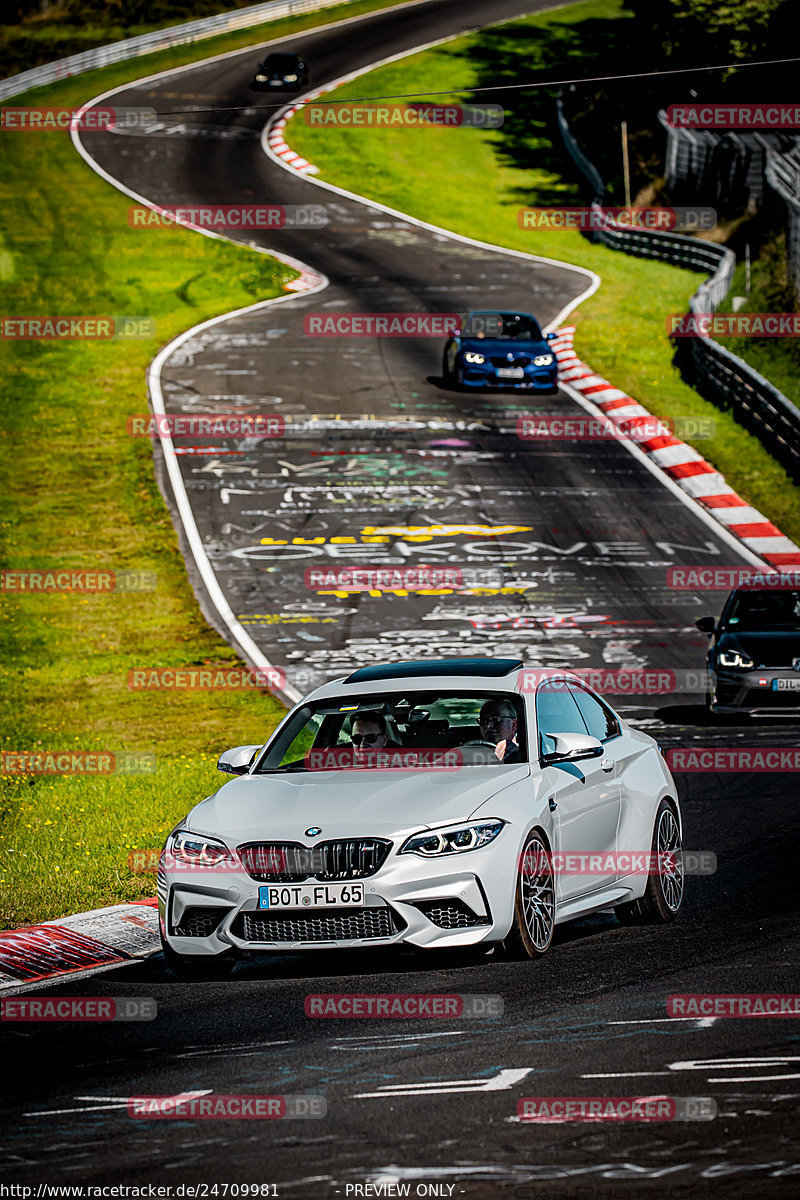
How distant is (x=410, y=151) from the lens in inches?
2539

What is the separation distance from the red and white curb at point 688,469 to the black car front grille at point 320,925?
60.6 feet

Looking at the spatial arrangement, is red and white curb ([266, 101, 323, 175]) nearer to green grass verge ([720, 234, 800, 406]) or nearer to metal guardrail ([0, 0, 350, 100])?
metal guardrail ([0, 0, 350, 100])

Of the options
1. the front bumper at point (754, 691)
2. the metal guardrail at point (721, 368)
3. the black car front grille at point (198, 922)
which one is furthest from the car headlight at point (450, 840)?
the metal guardrail at point (721, 368)

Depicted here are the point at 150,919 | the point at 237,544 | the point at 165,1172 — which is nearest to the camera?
the point at 165,1172

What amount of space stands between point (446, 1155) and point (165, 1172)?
2.93 feet

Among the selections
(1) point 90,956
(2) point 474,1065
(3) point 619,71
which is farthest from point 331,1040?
(3) point 619,71

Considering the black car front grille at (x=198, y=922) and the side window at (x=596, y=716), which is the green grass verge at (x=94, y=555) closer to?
the black car front grille at (x=198, y=922)

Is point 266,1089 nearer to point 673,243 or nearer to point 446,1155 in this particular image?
point 446,1155

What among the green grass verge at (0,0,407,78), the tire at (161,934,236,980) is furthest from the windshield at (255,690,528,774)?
the green grass verge at (0,0,407,78)

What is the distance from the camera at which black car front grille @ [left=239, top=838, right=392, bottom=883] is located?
848 cm

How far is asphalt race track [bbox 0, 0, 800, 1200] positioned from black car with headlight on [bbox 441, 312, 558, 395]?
0.56 metres

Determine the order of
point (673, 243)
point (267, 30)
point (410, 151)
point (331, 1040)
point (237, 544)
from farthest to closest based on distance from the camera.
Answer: point (267, 30), point (410, 151), point (673, 243), point (237, 544), point (331, 1040)

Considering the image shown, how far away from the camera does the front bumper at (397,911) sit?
8.40m

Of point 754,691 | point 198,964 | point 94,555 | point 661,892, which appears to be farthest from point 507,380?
point 198,964
